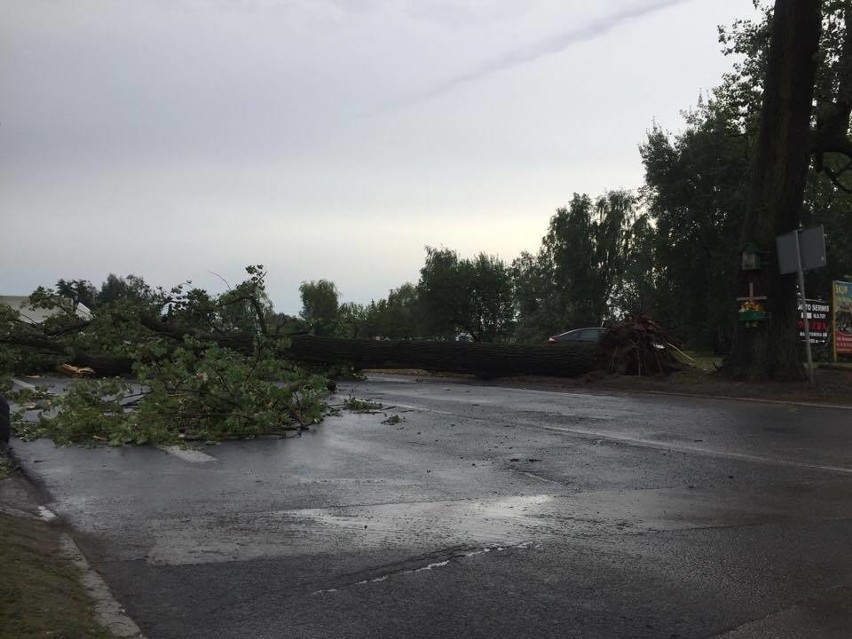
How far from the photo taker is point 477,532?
512 cm

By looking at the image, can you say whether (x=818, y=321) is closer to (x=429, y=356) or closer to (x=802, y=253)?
(x=802, y=253)

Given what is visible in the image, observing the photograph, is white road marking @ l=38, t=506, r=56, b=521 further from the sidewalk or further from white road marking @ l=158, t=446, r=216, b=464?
white road marking @ l=158, t=446, r=216, b=464

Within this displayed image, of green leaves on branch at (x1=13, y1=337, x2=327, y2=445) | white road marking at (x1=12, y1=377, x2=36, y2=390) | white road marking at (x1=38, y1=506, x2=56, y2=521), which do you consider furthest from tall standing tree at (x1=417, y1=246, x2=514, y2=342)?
white road marking at (x1=38, y1=506, x2=56, y2=521)

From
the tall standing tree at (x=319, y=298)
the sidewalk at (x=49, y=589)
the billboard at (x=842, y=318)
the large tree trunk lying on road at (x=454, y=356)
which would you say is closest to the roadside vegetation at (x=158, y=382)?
the large tree trunk lying on road at (x=454, y=356)

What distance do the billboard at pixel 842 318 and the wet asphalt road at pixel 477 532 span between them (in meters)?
15.1

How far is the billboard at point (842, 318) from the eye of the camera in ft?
75.5

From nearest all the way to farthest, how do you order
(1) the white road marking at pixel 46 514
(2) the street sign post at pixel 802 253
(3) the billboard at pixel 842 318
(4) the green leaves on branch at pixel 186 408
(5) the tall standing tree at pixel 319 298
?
(1) the white road marking at pixel 46 514
(4) the green leaves on branch at pixel 186 408
(2) the street sign post at pixel 802 253
(3) the billboard at pixel 842 318
(5) the tall standing tree at pixel 319 298

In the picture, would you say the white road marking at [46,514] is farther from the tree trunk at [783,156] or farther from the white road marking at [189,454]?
the tree trunk at [783,156]

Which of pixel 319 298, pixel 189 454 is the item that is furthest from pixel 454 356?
pixel 319 298

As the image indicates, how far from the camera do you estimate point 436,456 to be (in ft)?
26.9

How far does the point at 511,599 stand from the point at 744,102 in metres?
22.0

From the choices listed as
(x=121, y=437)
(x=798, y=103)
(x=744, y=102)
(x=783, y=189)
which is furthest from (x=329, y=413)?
(x=744, y=102)

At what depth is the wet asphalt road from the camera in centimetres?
368

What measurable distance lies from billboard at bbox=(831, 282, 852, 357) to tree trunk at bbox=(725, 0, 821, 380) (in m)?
8.40
